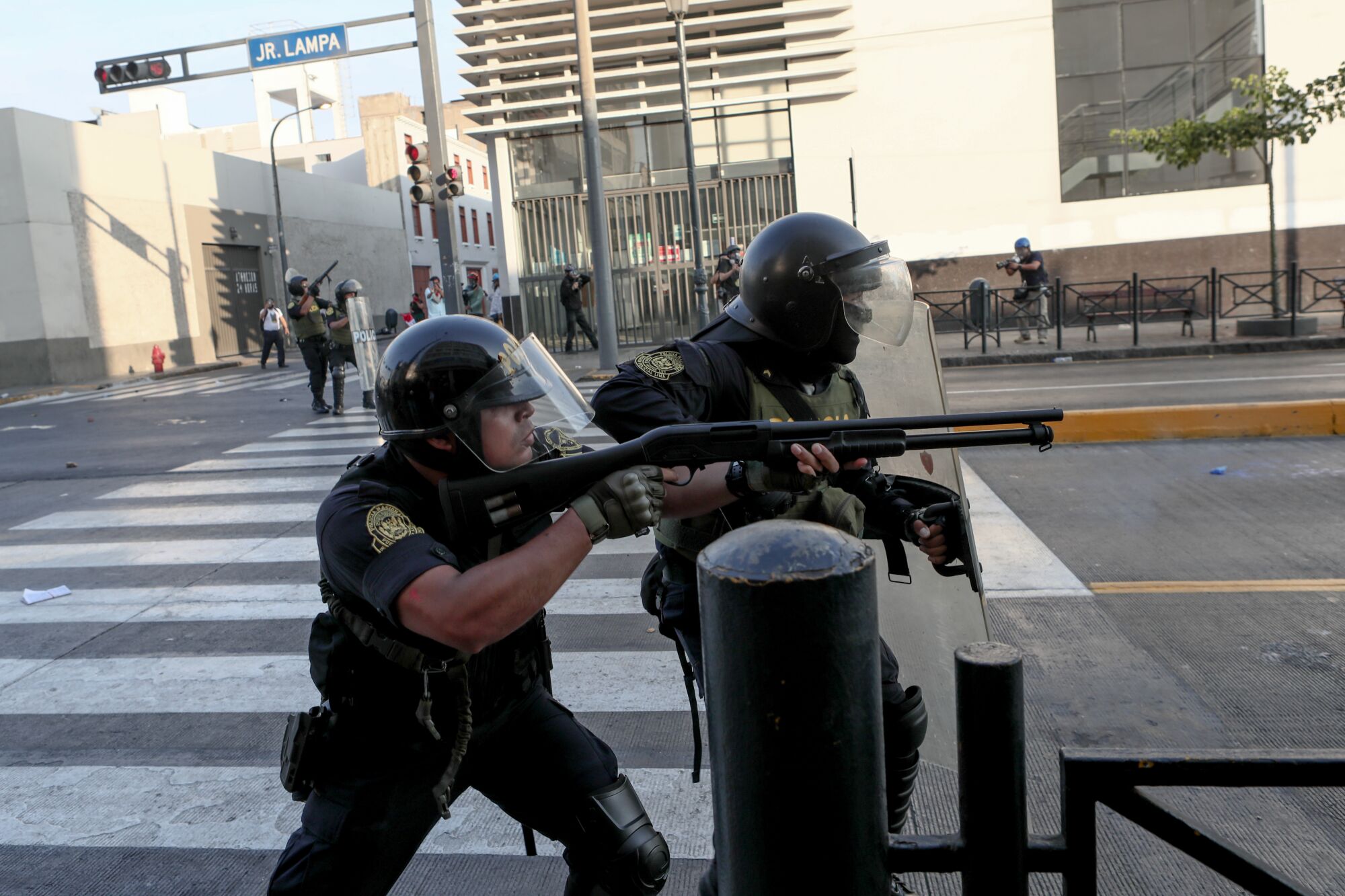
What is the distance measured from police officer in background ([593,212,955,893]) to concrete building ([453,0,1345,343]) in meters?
17.8

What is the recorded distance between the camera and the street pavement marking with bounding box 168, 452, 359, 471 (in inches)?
392

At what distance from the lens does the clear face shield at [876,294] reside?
9.37 feet

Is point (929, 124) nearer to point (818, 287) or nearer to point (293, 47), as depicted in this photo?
point (293, 47)

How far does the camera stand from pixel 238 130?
189ft

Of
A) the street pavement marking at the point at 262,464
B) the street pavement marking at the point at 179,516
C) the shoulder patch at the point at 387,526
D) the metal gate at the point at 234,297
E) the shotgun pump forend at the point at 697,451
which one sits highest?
the metal gate at the point at 234,297

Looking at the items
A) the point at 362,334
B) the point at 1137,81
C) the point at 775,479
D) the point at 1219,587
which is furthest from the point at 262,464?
the point at 1137,81

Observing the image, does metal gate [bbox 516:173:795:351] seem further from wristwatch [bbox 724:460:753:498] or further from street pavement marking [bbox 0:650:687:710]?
wristwatch [bbox 724:460:753:498]

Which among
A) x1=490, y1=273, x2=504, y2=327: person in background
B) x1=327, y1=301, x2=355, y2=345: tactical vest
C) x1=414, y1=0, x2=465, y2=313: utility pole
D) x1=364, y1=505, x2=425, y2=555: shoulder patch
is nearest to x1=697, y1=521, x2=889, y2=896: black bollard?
x1=364, y1=505, x2=425, y2=555: shoulder patch

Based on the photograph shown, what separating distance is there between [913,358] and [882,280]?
20.1 inches

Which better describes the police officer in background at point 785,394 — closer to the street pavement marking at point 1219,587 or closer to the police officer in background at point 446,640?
the police officer in background at point 446,640

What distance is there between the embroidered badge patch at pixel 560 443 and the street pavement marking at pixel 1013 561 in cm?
285

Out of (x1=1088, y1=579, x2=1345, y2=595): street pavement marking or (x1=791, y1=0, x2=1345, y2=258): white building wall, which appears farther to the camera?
(x1=791, y1=0, x2=1345, y2=258): white building wall

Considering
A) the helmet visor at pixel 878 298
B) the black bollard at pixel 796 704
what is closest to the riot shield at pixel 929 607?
the helmet visor at pixel 878 298

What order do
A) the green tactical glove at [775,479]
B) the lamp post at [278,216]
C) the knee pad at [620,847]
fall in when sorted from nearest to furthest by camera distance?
the knee pad at [620,847] → the green tactical glove at [775,479] → the lamp post at [278,216]
